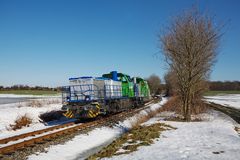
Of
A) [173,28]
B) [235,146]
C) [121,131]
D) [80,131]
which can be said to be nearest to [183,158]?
[235,146]

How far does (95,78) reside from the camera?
18.8 metres

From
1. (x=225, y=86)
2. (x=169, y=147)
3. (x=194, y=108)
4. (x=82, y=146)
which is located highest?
(x=225, y=86)

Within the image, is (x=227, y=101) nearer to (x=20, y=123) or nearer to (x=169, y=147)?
(x=20, y=123)

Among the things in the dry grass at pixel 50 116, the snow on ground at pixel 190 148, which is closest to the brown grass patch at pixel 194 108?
the dry grass at pixel 50 116

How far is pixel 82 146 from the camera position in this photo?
11.1 m

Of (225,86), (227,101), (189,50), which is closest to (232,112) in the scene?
(189,50)

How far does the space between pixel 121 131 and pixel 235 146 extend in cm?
746

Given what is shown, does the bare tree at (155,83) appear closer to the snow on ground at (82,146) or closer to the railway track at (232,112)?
the railway track at (232,112)

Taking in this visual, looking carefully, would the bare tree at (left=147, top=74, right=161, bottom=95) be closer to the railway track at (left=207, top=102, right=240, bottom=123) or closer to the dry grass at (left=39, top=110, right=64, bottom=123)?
the railway track at (left=207, top=102, right=240, bottom=123)

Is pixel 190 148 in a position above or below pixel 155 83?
below

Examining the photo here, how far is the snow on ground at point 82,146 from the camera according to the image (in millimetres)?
9406

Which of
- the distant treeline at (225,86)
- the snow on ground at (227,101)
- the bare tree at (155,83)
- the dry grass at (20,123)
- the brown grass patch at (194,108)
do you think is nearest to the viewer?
the dry grass at (20,123)

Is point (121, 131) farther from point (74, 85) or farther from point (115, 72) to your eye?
point (115, 72)

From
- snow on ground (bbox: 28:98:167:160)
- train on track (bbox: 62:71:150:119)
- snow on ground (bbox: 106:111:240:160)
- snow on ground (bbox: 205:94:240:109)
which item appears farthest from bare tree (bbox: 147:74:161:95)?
snow on ground (bbox: 106:111:240:160)
